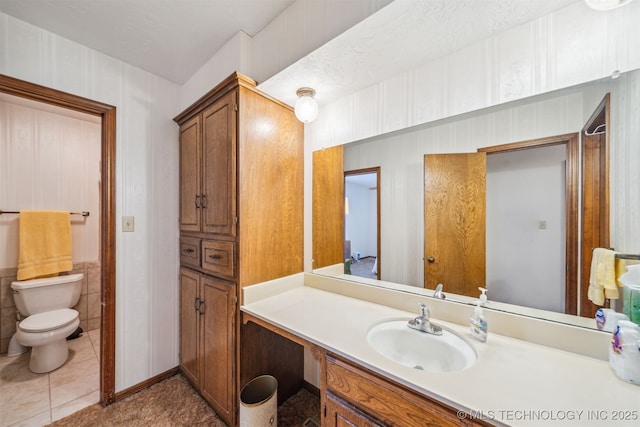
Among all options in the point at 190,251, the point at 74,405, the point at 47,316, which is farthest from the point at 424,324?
the point at 47,316

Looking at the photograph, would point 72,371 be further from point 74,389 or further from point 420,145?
point 420,145

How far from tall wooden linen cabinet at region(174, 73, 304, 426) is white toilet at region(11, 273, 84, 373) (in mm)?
1105

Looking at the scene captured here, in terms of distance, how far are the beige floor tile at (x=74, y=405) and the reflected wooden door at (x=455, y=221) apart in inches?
93.3

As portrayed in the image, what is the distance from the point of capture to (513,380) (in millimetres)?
714

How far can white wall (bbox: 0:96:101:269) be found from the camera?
7.13ft

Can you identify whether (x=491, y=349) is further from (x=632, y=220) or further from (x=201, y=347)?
(x=201, y=347)

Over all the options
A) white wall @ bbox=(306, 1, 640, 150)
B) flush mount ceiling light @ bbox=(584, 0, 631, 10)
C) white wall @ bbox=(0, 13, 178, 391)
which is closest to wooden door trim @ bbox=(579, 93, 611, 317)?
white wall @ bbox=(306, 1, 640, 150)

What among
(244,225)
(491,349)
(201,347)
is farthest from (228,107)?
(491,349)

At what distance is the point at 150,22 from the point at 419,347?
224 cm

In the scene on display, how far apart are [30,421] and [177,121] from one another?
2.17 m

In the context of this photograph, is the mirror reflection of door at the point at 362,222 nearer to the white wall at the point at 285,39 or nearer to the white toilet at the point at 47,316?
the white wall at the point at 285,39

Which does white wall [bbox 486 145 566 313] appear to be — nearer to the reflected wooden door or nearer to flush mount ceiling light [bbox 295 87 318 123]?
the reflected wooden door

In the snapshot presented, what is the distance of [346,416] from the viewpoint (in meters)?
0.88

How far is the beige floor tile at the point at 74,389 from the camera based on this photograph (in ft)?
5.42
